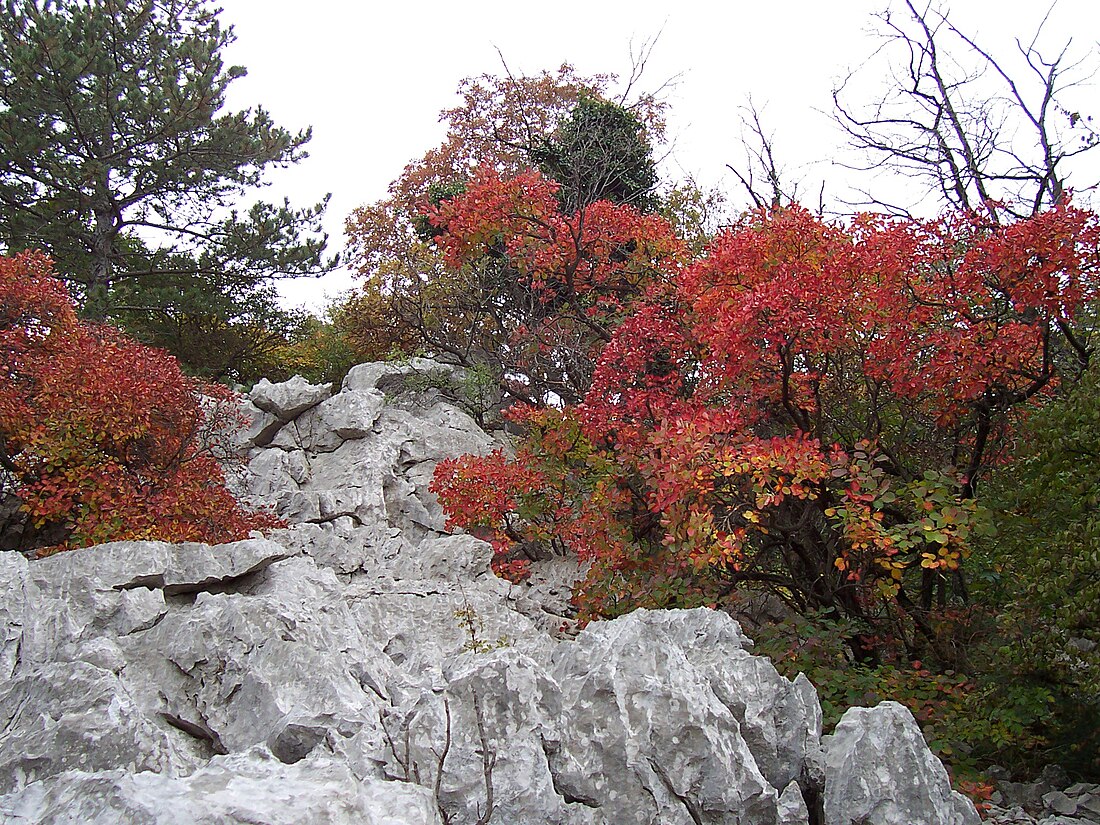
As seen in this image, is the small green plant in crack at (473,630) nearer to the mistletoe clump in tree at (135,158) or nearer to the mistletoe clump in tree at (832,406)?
the mistletoe clump in tree at (832,406)

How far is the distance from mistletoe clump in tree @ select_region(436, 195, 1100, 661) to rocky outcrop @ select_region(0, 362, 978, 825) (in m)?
1.72

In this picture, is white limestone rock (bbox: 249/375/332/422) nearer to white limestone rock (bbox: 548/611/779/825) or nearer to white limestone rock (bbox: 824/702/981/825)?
white limestone rock (bbox: 548/611/779/825)

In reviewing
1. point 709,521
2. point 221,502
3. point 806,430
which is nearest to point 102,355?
point 221,502

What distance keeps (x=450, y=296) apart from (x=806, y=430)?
9.13 meters

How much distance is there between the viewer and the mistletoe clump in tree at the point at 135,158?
14.9 metres

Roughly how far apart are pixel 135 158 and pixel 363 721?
1552cm

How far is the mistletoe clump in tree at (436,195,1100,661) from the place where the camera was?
6.30 meters

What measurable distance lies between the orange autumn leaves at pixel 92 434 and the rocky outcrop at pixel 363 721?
1.39m

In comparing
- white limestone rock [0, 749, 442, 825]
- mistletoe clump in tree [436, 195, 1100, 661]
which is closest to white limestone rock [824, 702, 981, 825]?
mistletoe clump in tree [436, 195, 1100, 661]

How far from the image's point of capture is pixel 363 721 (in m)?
4.78

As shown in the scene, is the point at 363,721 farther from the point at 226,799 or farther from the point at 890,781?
the point at 890,781

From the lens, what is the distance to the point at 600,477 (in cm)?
939

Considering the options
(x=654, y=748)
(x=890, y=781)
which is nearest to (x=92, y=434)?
(x=654, y=748)

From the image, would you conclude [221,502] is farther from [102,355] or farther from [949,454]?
[949,454]
